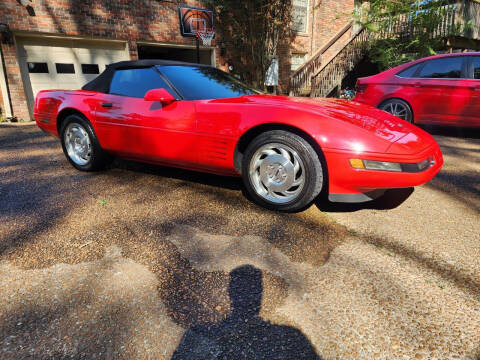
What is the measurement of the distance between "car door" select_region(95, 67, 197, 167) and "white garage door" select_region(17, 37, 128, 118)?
24.6ft

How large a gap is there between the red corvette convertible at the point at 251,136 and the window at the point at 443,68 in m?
3.60

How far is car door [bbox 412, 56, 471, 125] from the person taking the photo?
5.37 m

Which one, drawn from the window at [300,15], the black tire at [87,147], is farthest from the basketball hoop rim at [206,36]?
the black tire at [87,147]

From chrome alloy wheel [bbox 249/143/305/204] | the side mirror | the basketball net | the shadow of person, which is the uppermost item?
the basketball net

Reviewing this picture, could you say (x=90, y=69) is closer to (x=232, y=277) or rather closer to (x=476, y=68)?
(x=476, y=68)

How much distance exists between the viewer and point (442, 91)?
216 inches

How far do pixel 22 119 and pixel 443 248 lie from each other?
1078 centimetres

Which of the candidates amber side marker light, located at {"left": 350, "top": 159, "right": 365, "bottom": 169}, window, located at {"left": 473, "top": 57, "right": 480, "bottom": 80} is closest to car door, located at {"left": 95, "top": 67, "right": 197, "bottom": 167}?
amber side marker light, located at {"left": 350, "top": 159, "right": 365, "bottom": 169}

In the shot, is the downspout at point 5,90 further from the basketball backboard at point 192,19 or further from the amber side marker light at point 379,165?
the amber side marker light at point 379,165

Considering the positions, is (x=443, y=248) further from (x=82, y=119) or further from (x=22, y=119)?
(x=22, y=119)

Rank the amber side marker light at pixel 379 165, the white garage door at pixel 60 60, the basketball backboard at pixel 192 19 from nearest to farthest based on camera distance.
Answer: the amber side marker light at pixel 379 165, the white garage door at pixel 60 60, the basketball backboard at pixel 192 19

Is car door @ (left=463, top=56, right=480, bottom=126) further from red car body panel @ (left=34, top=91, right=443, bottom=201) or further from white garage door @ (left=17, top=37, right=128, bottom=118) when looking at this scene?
white garage door @ (left=17, top=37, right=128, bottom=118)

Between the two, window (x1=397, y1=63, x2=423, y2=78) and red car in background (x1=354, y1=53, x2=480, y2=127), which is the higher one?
window (x1=397, y1=63, x2=423, y2=78)

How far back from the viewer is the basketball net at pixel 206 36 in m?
11.2
